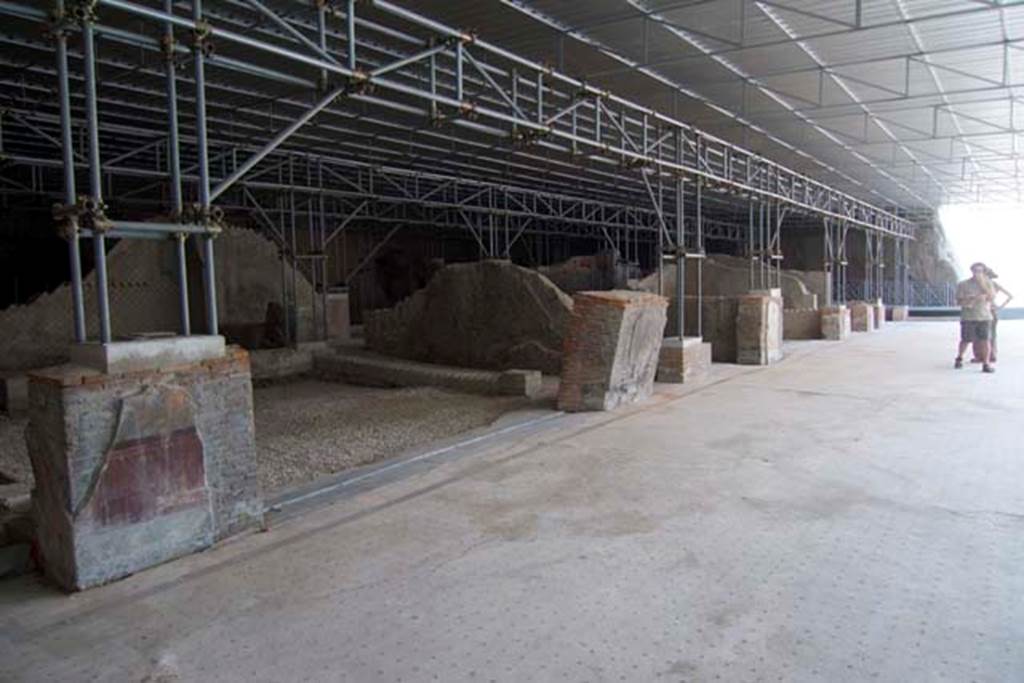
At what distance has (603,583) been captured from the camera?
4.27 metres

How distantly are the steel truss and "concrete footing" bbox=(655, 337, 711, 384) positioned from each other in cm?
116

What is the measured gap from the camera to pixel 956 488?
597cm

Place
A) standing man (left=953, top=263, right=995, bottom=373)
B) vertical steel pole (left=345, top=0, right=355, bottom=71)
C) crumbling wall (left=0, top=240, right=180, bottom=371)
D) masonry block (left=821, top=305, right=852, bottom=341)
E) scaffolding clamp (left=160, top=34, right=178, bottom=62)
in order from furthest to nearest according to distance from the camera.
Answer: masonry block (left=821, top=305, right=852, bottom=341), crumbling wall (left=0, top=240, right=180, bottom=371), standing man (left=953, top=263, right=995, bottom=373), vertical steel pole (left=345, top=0, right=355, bottom=71), scaffolding clamp (left=160, top=34, right=178, bottom=62)

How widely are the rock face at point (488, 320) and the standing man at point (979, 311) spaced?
6605mm

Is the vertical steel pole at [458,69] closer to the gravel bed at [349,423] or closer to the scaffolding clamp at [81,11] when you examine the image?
the gravel bed at [349,423]

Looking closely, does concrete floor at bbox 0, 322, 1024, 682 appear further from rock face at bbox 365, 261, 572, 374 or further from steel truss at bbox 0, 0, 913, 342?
rock face at bbox 365, 261, 572, 374

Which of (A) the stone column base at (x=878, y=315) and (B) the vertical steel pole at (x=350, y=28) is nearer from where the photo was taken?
(B) the vertical steel pole at (x=350, y=28)

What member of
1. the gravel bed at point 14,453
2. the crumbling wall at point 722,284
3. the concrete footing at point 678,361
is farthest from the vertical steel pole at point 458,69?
the crumbling wall at point 722,284

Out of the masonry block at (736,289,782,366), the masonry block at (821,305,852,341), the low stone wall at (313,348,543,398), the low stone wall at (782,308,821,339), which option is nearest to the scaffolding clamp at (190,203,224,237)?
the low stone wall at (313,348,543,398)

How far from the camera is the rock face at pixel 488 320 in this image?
45.0 ft

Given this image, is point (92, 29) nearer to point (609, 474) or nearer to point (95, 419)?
point (95, 419)

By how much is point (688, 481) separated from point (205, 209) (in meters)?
4.22

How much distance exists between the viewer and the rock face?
13.7 metres

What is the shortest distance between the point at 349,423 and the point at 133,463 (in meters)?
6.18
